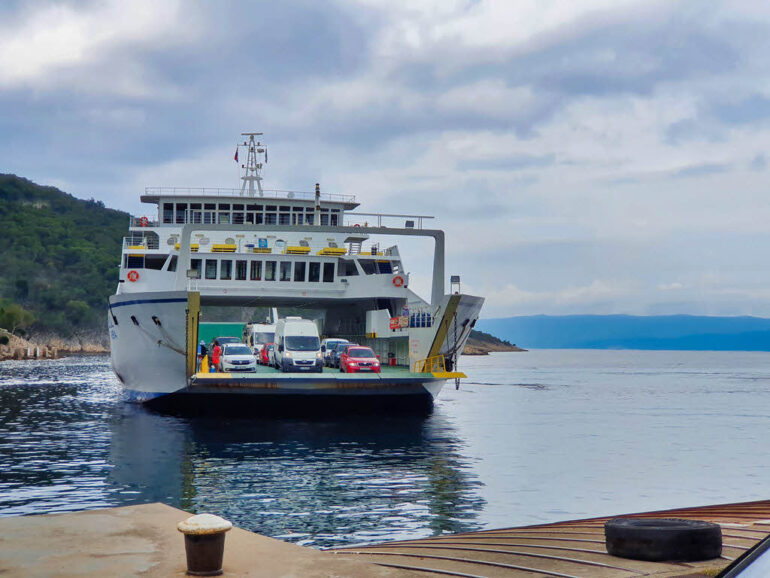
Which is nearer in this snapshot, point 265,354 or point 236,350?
point 236,350

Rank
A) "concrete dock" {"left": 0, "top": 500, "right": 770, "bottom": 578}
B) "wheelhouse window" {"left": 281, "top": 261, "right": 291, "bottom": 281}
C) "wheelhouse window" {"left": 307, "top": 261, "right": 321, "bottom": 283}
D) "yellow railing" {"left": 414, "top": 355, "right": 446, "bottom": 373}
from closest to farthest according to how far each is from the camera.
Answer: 1. "concrete dock" {"left": 0, "top": 500, "right": 770, "bottom": 578}
2. "yellow railing" {"left": 414, "top": 355, "right": 446, "bottom": 373}
3. "wheelhouse window" {"left": 281, "top": 261, "right": 291, "bottom": 281}
4. "wheelhouse window" {"left": 307, "top": 261, "right": 321, "bottom": 283}

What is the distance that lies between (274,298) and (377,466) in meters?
17.2

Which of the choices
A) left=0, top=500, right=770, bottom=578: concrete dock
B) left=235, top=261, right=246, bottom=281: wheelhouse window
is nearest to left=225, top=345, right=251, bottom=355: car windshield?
left=235, top=261, right=246, bottom=281: wheelhouse window

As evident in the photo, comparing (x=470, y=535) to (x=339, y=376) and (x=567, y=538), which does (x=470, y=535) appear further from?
(x=339, y=376)

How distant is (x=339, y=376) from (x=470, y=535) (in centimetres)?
1906

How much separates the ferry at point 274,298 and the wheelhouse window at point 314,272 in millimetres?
46

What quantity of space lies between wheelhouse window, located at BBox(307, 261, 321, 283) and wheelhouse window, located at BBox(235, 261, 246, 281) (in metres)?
2.93

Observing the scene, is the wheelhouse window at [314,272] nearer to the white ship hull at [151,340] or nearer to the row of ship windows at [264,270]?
the row of ship windows at [264,270]

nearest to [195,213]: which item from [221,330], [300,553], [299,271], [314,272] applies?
[299,271]

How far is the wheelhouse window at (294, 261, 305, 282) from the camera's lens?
36.4m

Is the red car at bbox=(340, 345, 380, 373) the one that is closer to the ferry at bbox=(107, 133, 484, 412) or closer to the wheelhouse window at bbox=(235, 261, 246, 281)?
the ferry at bbox=(107, 133, 484, 412)

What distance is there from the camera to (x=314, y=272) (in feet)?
120

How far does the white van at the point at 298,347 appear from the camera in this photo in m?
31.7

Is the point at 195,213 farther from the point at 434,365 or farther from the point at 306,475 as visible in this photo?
the point at 306,475
